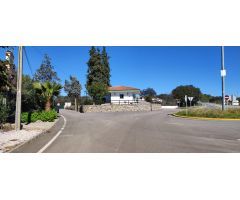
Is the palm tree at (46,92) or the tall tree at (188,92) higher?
the tall tree at (188,92)

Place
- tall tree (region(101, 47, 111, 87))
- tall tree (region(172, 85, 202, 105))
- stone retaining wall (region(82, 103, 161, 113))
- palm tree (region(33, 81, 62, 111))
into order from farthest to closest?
tall tree (region(101, 47, 111, 87))
tall tree (region(172, 85, 202, 105))
stone retaining wall (region(82, 103, 161, 113))
palm tree (region(33, 81, 62, 111))

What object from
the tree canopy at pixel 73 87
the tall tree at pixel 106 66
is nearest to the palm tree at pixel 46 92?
the tall tree at pixel 106 66

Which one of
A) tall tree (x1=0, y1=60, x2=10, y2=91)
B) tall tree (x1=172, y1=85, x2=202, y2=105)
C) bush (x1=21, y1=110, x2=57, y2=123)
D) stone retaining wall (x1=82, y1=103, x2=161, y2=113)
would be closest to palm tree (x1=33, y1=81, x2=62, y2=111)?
bush (x1=21, y1=110, x2=57, y2=123)

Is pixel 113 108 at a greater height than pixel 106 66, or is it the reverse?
pixel 106 66

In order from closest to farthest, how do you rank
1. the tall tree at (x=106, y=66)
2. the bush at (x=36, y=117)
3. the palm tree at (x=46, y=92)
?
1. the bush at (x=36, y=117)
2. the palm tree at (x=46, y=92)
3. the tall tree at (x=106, y=66)

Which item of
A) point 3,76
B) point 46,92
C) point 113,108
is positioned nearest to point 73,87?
point 113,108

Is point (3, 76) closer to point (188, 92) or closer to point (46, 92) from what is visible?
point (46, 92)

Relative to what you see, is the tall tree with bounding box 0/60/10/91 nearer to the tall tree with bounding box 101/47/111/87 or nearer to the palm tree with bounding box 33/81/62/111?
the palm tree with bounding box 33/81/62/111

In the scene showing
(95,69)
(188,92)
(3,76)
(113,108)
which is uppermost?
(95,69)

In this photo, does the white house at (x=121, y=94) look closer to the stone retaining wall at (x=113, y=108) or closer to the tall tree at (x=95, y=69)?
the tall tree at (x=95, y=69)
